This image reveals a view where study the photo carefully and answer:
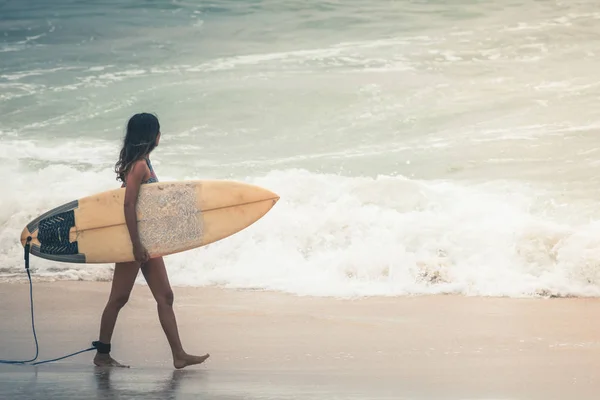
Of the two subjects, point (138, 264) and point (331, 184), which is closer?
point (138, 264)

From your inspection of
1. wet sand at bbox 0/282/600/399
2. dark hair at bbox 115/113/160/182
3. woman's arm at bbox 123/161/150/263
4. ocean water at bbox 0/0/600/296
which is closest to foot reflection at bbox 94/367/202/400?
wet sand at bbox 0/282/600/399

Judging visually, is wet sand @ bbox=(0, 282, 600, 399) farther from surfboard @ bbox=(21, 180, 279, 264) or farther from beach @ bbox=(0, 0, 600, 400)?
surfboard @ bbox=(21, 180, 279, 264)

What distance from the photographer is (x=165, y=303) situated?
3.50m

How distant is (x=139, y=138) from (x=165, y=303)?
1.93 feet

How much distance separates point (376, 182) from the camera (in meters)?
Answer: 8.62

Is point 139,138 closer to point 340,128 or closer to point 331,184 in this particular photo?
point 331,184

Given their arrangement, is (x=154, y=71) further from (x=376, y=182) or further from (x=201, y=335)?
(x=201, y=335)

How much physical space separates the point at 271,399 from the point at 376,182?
575 centimetres

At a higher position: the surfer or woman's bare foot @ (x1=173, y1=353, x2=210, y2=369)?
the surfer

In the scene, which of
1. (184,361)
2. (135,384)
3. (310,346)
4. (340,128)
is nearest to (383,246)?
(310,346)

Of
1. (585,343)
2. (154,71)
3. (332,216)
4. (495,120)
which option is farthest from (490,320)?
(154,71)

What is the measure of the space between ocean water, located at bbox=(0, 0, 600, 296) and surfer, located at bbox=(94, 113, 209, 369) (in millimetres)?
2246

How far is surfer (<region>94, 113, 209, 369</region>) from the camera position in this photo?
134 inches

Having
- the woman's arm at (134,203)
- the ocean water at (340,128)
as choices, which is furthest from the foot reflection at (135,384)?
the ocean water at (340,128)
